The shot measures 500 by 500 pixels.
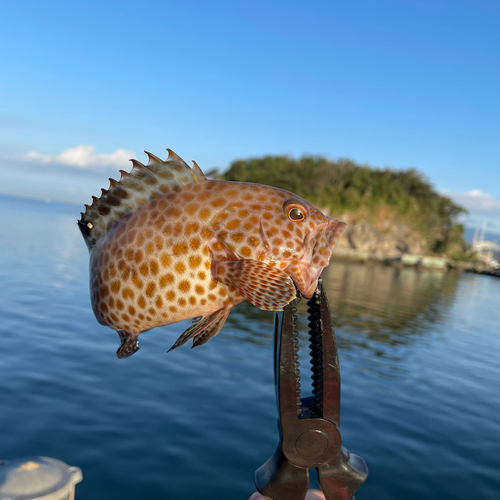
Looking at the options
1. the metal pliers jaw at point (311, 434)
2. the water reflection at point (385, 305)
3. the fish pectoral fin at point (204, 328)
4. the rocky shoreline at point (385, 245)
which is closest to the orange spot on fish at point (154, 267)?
the fish pectoral fin at point (204, 328)

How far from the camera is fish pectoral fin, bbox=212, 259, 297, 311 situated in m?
1.42

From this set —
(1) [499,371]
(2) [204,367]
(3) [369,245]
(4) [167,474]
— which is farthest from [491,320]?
(3) [369,245]

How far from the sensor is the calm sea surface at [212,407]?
870cm

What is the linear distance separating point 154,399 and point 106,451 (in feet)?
8.85

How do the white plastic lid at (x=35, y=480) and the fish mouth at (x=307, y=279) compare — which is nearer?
the fish mouth at (x=307, y=279)

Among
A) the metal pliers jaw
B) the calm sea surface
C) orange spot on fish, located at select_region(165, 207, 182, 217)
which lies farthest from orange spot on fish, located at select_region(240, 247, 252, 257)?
the calm sea surface

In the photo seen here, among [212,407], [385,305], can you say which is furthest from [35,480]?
[385,305]

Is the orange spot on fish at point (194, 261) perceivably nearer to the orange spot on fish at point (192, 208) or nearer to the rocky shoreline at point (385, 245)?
the orange spot on fish at point (192, 208)

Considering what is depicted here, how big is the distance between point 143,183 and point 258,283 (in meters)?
0.60

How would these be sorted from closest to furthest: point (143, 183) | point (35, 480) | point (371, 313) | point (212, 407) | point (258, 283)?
1. point (258, 283)
2. point (143, 183)
3. point (35, 480)
4. point (212, 407)
5. point (371, 313)

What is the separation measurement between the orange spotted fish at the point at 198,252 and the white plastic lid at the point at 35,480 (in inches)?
94.7

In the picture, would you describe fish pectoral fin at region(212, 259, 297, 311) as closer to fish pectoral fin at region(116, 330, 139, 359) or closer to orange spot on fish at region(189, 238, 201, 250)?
orange spot on fish at region(189, 238, 201, 250)

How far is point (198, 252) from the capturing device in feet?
4.95

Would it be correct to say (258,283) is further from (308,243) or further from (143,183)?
(143,183)
